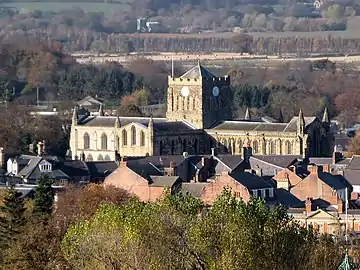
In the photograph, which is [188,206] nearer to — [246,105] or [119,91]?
[246,105]

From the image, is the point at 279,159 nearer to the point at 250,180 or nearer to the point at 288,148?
the point at 288,148

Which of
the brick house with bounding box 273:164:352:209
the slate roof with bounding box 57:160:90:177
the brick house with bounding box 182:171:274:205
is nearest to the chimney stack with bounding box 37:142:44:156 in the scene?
the slate roof with bounding box 57:160:90:177

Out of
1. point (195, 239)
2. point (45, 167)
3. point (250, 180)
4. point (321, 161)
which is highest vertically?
point (195, 239)

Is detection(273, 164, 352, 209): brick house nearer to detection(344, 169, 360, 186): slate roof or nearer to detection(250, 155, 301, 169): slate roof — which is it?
detection(344, 169, 360, 186): slate roof

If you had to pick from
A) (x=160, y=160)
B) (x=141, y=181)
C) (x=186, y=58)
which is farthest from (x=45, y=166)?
(x=186, y=58)

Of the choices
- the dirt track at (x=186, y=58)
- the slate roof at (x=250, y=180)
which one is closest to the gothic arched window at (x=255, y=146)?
the slate roof at (x=250, y=180)

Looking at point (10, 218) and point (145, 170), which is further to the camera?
point (145, 170)
